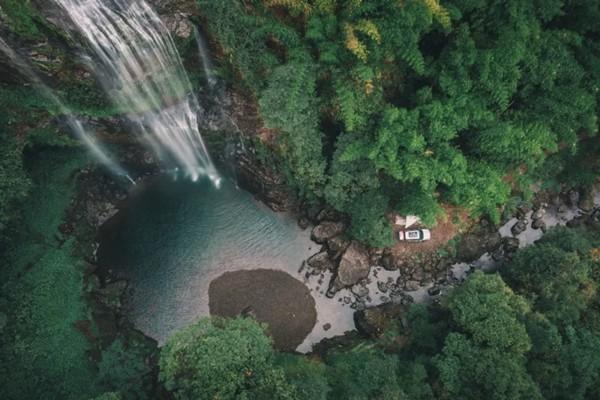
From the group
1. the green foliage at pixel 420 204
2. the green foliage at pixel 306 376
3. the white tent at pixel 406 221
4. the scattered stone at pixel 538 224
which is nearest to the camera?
the green foliage at pixel 306 376

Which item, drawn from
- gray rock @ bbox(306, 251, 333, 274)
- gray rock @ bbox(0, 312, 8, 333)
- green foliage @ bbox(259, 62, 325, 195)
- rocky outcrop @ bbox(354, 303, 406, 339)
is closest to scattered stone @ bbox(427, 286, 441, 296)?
rocky outcrop @ bbox(354, 303, 406, 339)

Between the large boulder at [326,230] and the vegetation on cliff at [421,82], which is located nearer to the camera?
the vegetation on cliff at [421,82]

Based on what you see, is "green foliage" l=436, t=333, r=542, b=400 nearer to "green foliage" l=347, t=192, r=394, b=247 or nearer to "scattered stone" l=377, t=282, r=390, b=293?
"scattered stone" l=377, t=282, r=390, b=293

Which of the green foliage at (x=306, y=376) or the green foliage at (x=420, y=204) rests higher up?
the green foliage at (x=420, y=204)

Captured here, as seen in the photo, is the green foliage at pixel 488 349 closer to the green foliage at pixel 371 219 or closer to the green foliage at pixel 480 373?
the green foliage at pixel 480 373

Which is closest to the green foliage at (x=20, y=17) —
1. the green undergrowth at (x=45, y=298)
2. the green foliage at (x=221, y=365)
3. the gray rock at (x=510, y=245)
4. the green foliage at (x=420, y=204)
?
the green undergrowth at (x=45, y=298)
